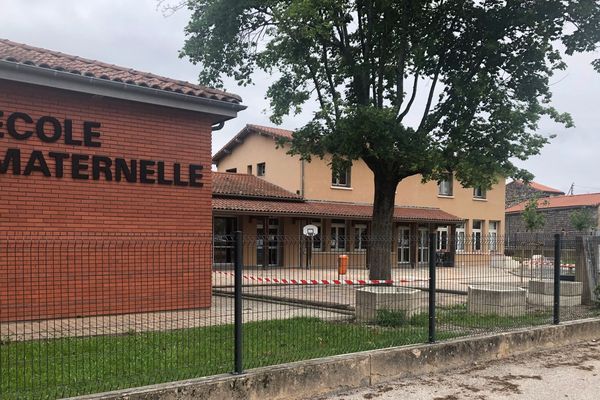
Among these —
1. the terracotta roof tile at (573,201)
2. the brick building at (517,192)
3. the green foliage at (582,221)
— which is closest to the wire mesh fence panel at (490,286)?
the green foliage at (582,221)

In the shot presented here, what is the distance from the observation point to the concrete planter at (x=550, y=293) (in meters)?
11.7

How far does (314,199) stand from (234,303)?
951 inches

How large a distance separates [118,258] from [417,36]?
12.2m

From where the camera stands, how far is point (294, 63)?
63.0 ft

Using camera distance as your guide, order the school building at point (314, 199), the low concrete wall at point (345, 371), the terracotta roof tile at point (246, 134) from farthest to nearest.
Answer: the terracotta roof tile at point (246, 134) < the school building at point (314, 199) < the low concrete wall at point (345, 371)

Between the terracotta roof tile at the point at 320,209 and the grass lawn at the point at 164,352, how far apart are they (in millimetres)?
16373

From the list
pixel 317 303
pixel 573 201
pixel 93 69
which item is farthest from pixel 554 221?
pixel 93 69

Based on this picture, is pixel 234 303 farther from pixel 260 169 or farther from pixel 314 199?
pixel 260 169

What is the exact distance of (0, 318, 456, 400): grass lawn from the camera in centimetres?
547

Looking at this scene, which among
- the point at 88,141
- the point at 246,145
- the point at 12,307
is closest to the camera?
the point at 12,307

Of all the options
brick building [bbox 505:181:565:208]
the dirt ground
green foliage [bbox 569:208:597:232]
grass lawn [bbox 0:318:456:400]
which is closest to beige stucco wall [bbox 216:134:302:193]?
grass lawn [bbox 0:318:456:400]

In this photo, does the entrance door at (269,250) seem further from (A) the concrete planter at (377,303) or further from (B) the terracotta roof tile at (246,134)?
(B) the terracotta roof tile at (246,134)

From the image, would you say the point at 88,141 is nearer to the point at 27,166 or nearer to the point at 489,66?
the point at 27,166

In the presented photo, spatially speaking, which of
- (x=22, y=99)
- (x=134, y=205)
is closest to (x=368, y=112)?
(x=134, y=205)
